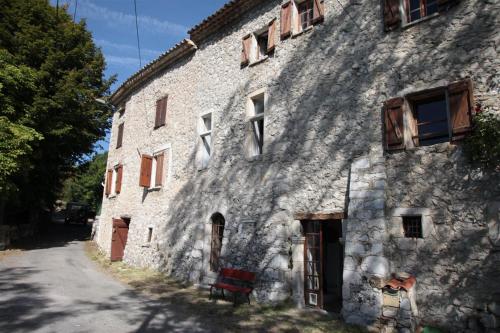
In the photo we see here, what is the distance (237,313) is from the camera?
7.37m

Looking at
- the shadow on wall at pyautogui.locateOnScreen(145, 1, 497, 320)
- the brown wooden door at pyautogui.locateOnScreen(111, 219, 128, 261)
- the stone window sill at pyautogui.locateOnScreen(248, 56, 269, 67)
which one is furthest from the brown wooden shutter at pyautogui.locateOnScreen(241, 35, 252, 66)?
the brown wooden door at pyautogui.locateOnScreen(111, 219, 128, 261)

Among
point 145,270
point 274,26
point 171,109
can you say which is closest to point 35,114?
point 171,109

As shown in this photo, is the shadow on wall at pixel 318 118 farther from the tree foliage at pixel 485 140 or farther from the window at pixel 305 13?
the tree foliage at pixel 485 140

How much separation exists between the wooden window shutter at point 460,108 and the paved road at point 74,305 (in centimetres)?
570

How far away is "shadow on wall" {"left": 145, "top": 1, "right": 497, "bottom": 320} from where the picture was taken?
6.59 m

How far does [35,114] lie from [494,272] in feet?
52.3

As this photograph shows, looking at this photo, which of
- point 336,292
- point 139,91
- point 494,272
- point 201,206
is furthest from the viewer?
point 139,91

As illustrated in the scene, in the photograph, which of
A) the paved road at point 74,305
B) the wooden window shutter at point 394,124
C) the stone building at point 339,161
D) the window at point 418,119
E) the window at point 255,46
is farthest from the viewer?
the window at point 255,46

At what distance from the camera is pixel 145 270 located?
40.6ft

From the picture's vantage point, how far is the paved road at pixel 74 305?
595 cm

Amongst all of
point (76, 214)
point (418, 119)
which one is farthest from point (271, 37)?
point (76, 214)

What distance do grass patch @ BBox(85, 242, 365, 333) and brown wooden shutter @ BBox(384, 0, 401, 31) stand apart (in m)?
6.08

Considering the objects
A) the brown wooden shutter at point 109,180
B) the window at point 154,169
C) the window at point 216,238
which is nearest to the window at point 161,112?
the window at point 154,169

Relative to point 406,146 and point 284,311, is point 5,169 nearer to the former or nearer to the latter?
point 284,311
